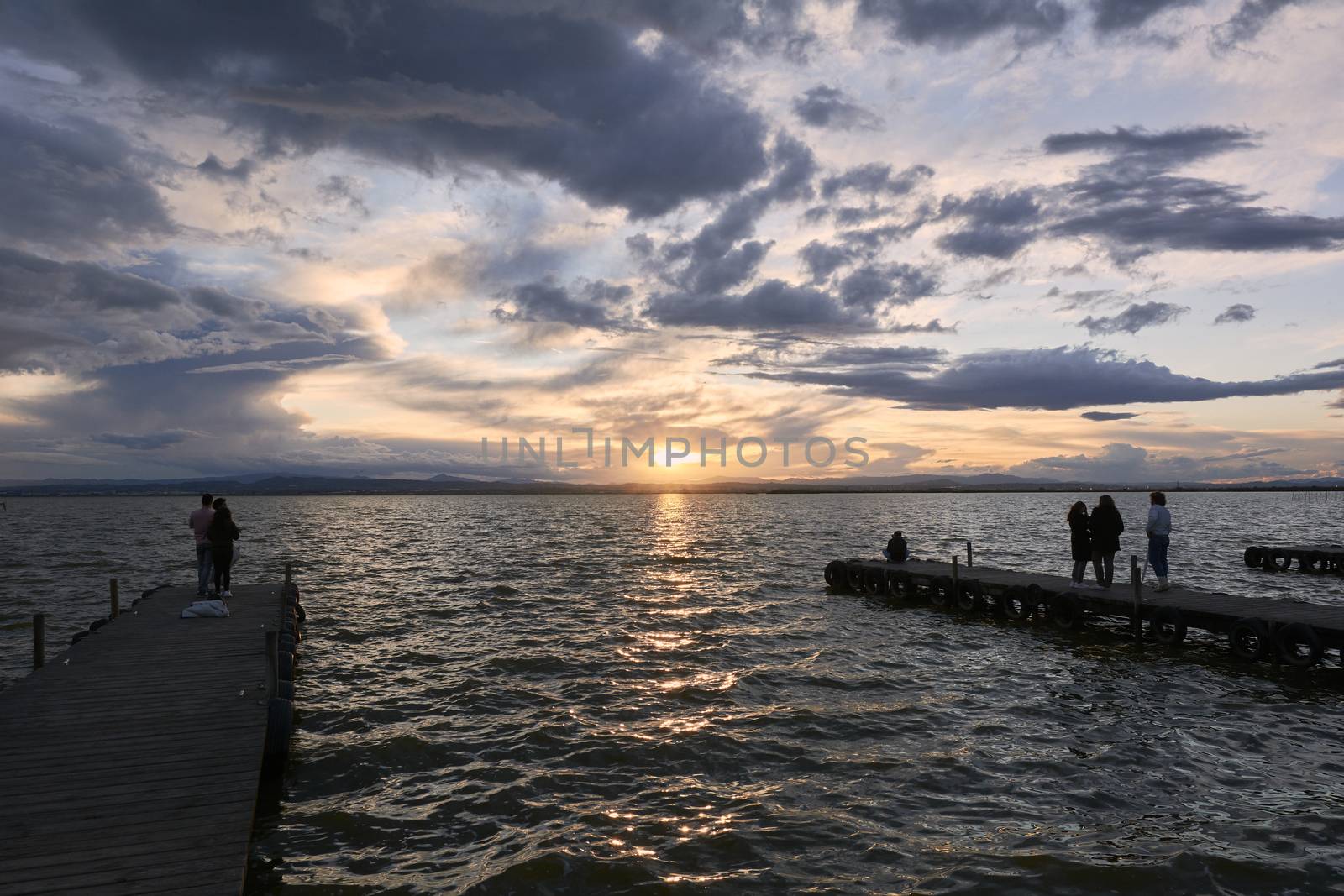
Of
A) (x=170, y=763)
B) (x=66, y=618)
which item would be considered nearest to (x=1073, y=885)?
(x=170, y=763)

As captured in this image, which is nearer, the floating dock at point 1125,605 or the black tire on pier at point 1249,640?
the floating dock at point 1125,605

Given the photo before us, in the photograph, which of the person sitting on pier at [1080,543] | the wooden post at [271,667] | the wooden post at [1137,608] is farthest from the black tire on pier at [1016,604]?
the wooden post at [271,667]

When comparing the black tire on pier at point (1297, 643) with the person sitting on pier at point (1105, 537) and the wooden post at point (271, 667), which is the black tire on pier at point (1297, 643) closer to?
the person sitting on pier at point (1105, 537)

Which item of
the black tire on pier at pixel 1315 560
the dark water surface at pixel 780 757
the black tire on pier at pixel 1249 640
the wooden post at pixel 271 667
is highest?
the wooden post at pixel 271 667

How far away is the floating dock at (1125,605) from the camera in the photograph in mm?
17359

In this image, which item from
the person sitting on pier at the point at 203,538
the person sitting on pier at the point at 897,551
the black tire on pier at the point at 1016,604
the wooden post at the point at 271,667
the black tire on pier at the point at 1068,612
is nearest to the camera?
the wooden post at the point at 271,667

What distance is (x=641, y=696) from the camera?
15.4 m

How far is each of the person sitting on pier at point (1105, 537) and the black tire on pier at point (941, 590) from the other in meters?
5.00

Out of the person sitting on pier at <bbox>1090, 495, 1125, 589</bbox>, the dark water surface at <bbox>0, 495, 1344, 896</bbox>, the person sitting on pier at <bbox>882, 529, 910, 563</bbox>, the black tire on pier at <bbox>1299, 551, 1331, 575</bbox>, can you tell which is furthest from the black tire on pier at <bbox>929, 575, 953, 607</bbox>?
the black tire on pier at <bbox>1299, 551, 1331, 575</bbox>

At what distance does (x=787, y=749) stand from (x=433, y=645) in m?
11.5

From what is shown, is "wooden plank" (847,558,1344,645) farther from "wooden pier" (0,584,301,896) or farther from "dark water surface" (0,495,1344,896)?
"wooden pier" (0,584,301,896)

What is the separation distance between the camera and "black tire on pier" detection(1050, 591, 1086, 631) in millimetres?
21938

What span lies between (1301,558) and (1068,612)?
26.8m

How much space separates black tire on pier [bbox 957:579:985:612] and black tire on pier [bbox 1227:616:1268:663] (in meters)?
7.85
